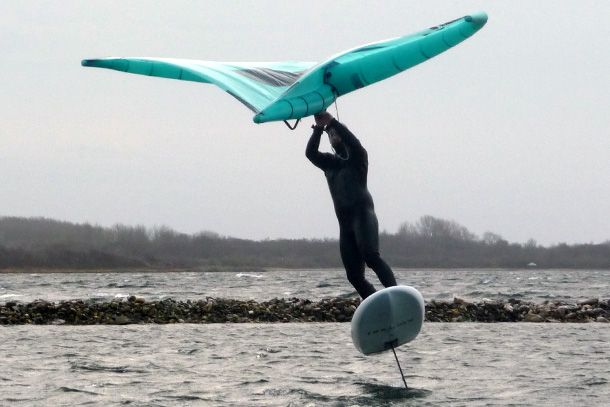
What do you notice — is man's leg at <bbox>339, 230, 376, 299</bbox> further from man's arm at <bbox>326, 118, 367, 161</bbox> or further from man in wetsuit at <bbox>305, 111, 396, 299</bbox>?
man's arm at <bbox>326, 118, 367, 161</bbox>

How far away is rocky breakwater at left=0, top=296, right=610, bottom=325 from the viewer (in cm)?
1919

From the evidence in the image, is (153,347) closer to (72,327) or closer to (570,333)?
(72,327)

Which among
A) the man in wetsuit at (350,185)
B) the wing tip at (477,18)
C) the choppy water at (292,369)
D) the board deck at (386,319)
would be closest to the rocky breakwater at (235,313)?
the choppy water at (292,369)

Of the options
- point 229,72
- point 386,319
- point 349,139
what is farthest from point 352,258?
point 229,72

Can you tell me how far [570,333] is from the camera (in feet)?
53.0

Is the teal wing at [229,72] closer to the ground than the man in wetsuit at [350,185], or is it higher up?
higher up

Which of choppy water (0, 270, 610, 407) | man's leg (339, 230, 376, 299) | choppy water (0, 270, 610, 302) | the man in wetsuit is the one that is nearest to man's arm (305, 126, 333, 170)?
the man in wetsuit

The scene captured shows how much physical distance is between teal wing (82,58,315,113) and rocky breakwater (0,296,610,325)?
9.21m

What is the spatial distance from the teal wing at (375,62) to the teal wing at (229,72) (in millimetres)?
353

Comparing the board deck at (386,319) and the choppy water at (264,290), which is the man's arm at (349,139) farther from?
the choppy water at (264,290)

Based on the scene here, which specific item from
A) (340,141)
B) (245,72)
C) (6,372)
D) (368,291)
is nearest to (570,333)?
(368,291)

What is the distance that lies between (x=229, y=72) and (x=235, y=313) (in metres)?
11.3

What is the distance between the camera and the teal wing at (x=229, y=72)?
9562 mm

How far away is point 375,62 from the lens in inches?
381
